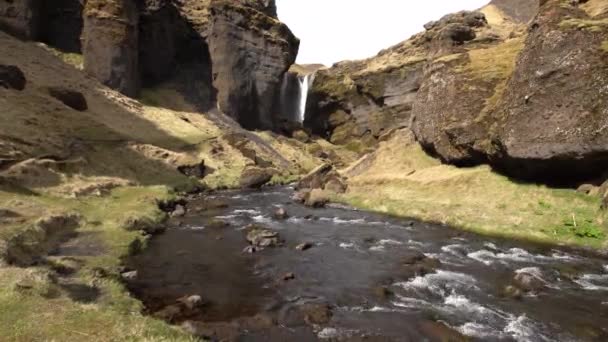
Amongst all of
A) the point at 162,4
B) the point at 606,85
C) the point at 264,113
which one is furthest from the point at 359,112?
the point at 606,85

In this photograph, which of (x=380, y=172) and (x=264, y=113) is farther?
(x=264, y=113)

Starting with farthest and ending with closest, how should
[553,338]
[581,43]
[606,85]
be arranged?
[581,43]
[606,85]
[553,338]

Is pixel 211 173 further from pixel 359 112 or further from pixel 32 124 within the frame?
pixel 359 112

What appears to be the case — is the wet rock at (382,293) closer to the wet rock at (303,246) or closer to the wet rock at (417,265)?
the wet rock at (417,265)

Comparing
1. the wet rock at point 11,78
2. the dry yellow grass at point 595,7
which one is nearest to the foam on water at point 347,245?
the dry yellow grass at point 595,7

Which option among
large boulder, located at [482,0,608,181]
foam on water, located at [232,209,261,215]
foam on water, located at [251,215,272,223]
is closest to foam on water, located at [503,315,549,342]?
large boulder, located at [482,0,608,181]

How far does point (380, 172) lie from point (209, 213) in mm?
24425

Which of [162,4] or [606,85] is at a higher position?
[162,4]

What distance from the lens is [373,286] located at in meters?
20.8

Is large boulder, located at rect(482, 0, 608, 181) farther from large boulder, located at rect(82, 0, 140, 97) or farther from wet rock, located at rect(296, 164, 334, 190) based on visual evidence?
large boulder, located at rect(82, 0, 140, 97)

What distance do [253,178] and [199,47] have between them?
5652cm

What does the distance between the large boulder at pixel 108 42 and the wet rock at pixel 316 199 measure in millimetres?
54638

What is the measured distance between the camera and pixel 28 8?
79188 mm

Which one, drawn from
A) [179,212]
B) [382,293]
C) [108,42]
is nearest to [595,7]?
[382,293]
